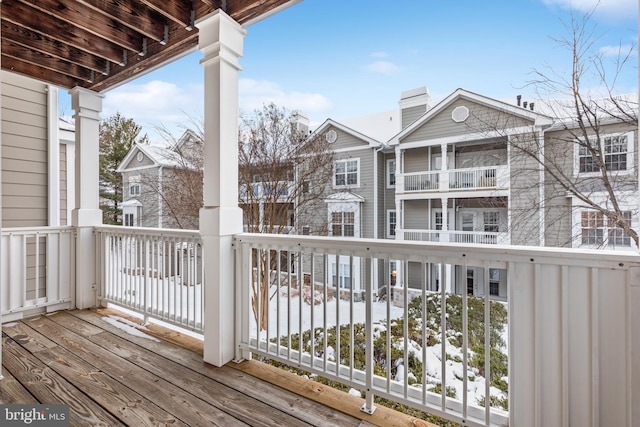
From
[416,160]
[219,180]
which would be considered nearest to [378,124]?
[416,160]

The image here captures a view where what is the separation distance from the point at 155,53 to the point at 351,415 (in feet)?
9.89

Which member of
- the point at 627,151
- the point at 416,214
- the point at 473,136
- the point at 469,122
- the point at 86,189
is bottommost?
the point at 416,214

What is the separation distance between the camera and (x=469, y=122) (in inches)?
104

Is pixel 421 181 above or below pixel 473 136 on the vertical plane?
below

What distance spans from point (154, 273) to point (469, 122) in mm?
3082

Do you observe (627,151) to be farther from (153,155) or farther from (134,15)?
(153,155)

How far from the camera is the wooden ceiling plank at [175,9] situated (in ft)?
6.69

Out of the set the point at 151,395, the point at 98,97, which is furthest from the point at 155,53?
the point at 151,395

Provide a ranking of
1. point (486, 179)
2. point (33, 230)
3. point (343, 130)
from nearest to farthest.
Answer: point (486, 179), point (33, 230), point (343, 130)

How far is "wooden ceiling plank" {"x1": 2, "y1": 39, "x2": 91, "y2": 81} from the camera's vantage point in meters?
2.65

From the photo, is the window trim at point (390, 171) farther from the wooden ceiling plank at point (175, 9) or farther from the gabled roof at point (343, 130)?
the wooden ceiling plank at point (175, 9)

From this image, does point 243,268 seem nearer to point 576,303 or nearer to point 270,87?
point 576,303

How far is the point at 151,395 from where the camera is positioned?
1754 millimetres

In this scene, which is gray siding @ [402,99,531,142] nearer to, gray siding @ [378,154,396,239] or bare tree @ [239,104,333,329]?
gray siding @ [378,154,396,239]
